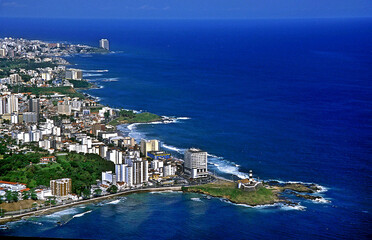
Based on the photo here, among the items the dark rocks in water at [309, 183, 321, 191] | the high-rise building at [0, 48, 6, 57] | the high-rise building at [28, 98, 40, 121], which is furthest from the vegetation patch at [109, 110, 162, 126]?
the high-rise building at [0, 48, 6, 57]

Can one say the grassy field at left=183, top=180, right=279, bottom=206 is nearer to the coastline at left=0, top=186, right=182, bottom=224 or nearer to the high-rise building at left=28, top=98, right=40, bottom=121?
the coastline at left=0, top=186, right=182, bottom=224

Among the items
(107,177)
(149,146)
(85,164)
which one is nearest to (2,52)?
(149,146)

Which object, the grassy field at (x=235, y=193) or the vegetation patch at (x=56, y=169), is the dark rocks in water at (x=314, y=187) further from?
the vegetation patch at (x=56, y=169)

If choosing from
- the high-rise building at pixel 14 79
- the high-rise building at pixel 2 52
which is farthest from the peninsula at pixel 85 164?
the high-rise building at pixel 2 52

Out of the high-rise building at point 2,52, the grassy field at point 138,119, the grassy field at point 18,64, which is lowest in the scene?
the grassy field at point 138,119

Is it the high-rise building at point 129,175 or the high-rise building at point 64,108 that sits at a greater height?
the high-rise building at point 64,108

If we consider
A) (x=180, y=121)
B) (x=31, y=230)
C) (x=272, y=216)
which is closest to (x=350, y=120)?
(x=180, y=121)
